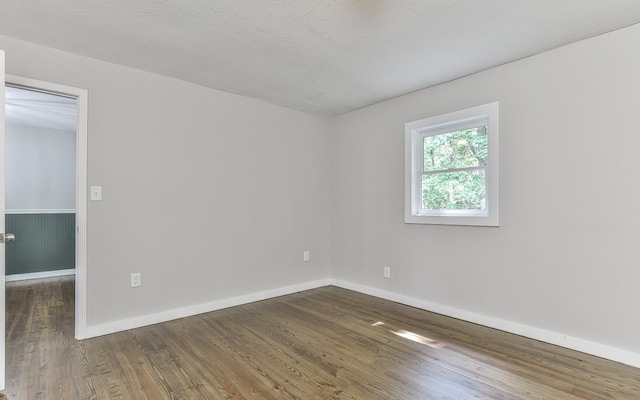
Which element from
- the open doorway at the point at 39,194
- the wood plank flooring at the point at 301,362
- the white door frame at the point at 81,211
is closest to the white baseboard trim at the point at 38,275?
the open doorway at the point at 39,194

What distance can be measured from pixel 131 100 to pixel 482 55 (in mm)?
3037

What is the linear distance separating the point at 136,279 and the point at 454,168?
10.4ft

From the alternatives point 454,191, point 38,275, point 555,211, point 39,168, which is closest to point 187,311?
point 454,191

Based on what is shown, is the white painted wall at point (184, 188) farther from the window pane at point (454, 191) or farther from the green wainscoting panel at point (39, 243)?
the green wainscoting panel at point (39, 243)

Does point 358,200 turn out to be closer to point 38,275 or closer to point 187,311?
point 187,311

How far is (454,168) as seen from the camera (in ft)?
10.7

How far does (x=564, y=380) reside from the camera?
200 centimetres

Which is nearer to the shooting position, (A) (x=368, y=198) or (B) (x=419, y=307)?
(B) (x=419, y=307)

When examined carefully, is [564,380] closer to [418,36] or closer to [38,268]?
[418,36]

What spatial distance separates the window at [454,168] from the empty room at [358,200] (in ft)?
0.07

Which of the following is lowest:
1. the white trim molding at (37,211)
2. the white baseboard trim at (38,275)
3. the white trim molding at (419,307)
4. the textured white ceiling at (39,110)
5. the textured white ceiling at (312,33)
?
the white baseboard trim at (38,275)

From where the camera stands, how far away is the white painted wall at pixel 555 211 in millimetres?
2264

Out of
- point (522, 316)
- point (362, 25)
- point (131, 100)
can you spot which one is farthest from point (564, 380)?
point (131, 100)

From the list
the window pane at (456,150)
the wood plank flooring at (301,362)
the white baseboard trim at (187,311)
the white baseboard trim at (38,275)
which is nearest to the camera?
the wood plank flooring at (301,362)
